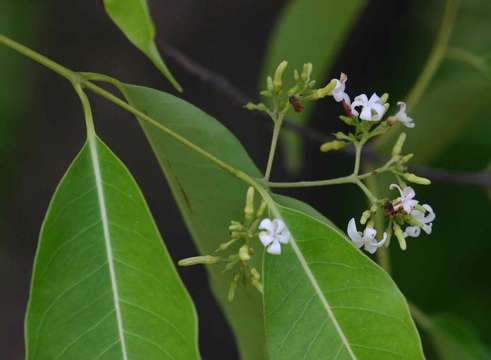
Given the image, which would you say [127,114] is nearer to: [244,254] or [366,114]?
[366,114]

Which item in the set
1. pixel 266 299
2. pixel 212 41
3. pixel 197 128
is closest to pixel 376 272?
pixel 266 299

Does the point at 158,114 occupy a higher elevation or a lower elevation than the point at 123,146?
higher

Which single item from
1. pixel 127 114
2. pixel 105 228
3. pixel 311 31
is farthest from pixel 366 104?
pixel 127 114

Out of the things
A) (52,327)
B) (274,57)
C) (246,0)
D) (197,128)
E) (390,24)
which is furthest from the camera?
(390,24)

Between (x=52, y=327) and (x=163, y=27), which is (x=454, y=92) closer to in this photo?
(x=52, y=327)

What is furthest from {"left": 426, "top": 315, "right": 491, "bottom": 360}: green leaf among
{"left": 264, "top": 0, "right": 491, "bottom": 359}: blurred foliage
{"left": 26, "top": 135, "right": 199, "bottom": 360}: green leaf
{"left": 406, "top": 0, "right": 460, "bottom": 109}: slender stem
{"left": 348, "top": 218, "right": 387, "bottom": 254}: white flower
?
{"left": 264, "top": 0, "right": 491, "bottom": 359}: blurred foliage

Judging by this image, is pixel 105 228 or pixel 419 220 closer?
pixel 105 228
